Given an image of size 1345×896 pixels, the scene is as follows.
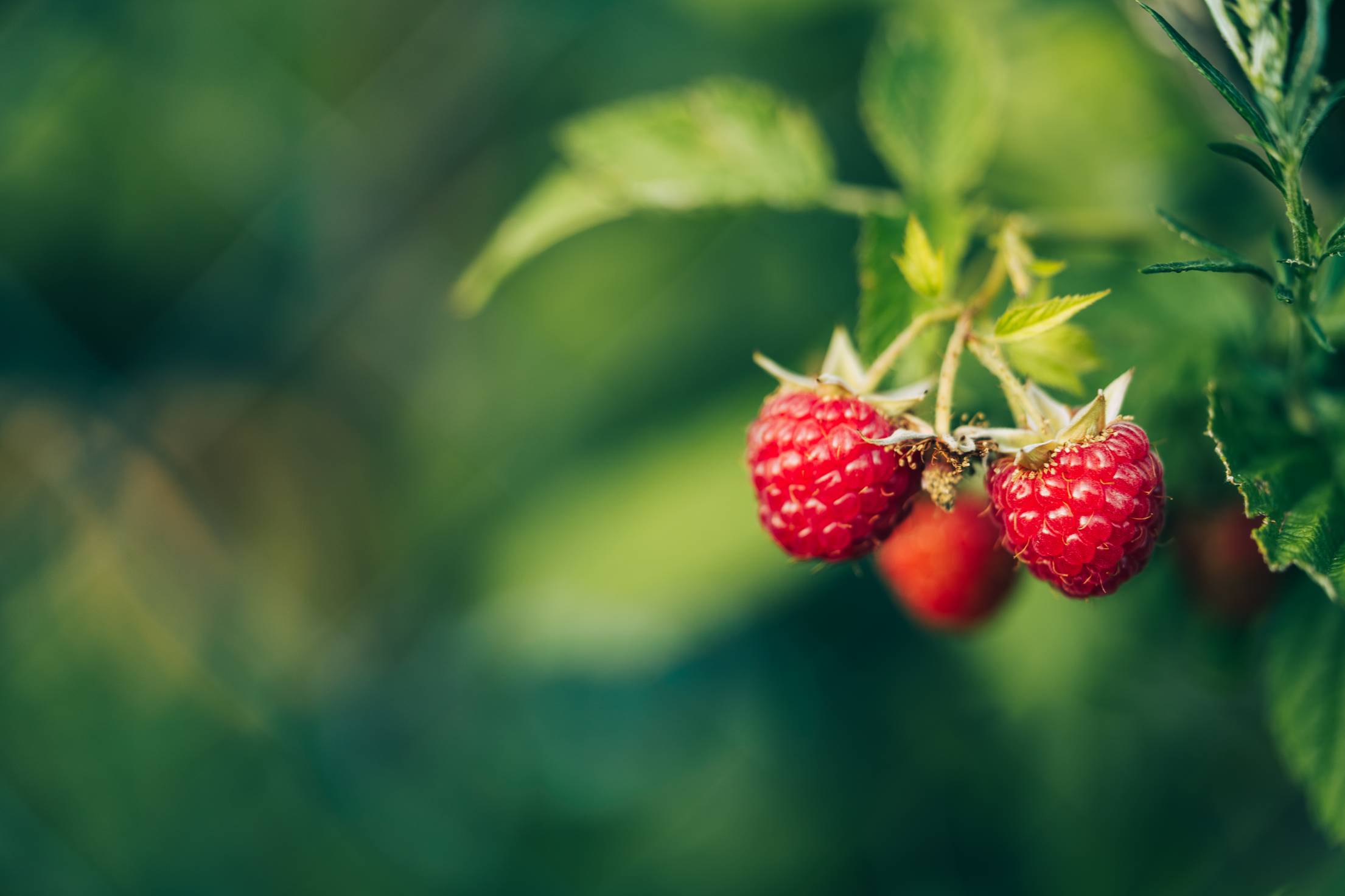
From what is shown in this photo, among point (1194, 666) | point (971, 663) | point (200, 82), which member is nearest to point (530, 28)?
point (200, 82)

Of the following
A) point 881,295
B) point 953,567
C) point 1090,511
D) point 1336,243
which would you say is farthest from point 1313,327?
point 953,567

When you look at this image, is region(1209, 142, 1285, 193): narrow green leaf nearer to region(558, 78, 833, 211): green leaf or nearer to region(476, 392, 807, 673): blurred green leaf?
region(558, 78, 833, 211): green leaf

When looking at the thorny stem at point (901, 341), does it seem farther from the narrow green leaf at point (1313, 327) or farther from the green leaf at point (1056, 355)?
the narrow green leaf at point (1313, 327)

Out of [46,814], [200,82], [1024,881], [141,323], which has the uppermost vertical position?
[200,82]

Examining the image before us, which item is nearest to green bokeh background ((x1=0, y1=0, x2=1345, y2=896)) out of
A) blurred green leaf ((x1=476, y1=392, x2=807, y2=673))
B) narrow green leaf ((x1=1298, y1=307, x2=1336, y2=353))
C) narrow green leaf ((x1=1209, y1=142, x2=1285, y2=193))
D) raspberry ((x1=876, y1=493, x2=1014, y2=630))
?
blurred green leaf ((x1=476, y1=392, x2=807, y2=673))

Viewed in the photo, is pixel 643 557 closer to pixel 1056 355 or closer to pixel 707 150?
pixel 707 150

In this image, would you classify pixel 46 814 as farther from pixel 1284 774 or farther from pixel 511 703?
pixel 1284 774

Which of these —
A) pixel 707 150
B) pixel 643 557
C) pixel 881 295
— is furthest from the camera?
pixel 643 557
